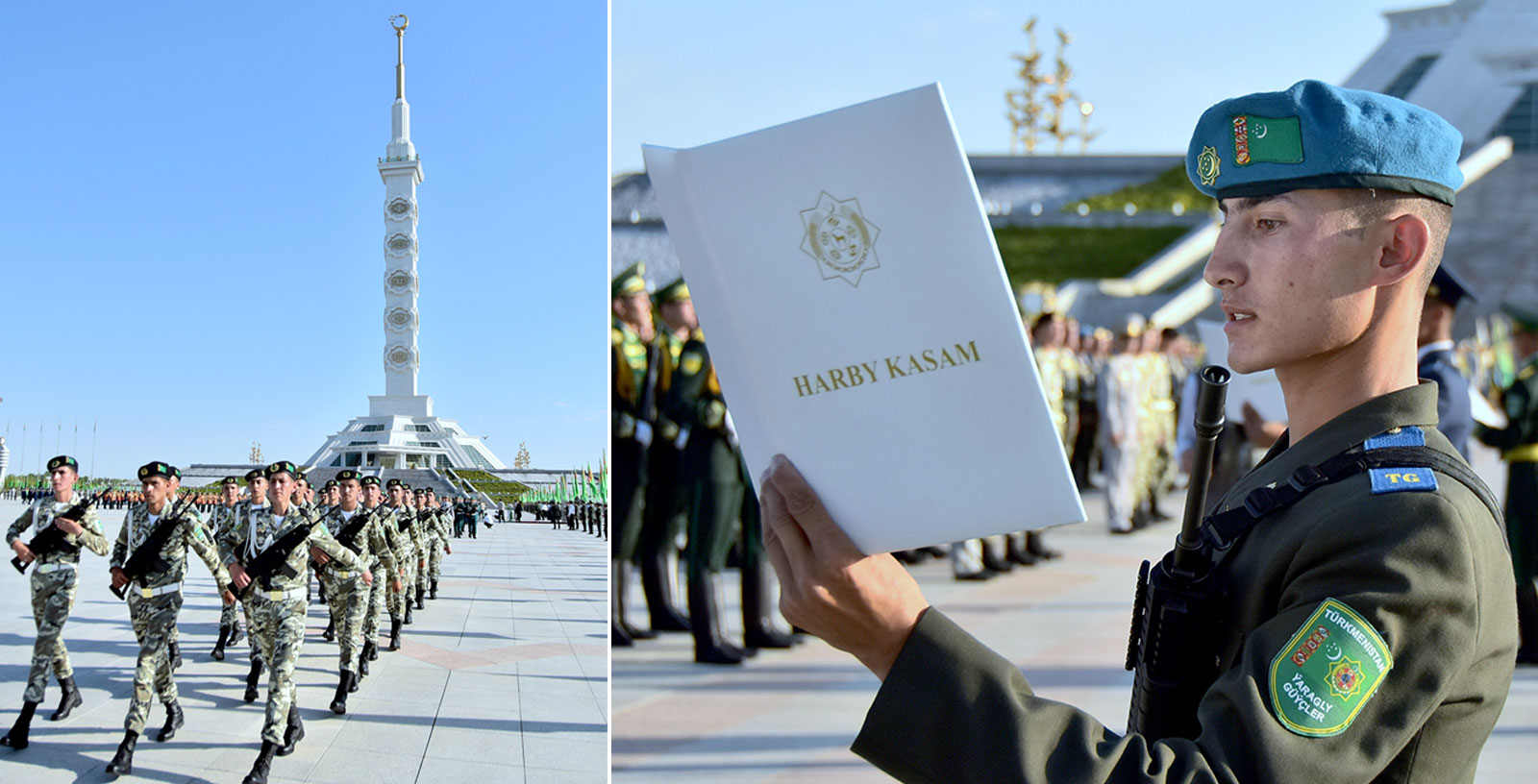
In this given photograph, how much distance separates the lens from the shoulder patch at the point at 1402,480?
0.99 metres

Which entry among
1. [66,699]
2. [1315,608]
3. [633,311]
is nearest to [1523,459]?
[633,311]

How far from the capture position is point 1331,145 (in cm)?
109

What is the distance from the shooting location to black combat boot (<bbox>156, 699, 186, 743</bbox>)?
8039 mm

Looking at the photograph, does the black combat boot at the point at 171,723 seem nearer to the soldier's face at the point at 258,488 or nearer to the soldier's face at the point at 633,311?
the soldier's face at the point at 258,488

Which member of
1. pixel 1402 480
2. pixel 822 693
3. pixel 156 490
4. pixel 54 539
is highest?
pixel 156 490

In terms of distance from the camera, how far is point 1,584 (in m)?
11.4

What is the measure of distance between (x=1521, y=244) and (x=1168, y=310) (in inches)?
273

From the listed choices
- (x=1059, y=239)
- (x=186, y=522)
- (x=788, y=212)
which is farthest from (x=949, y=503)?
(x=1059, y=239)

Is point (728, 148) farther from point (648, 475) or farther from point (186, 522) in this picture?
point (186, 522)

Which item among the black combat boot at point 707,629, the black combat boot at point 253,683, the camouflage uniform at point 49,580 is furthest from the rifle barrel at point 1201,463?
the black combat boot at point 253,683

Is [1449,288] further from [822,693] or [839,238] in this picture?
[839,238]

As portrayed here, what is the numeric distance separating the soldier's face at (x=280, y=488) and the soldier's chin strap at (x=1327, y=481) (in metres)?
7.64

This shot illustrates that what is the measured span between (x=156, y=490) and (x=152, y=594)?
0.64m

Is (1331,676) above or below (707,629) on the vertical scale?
above
